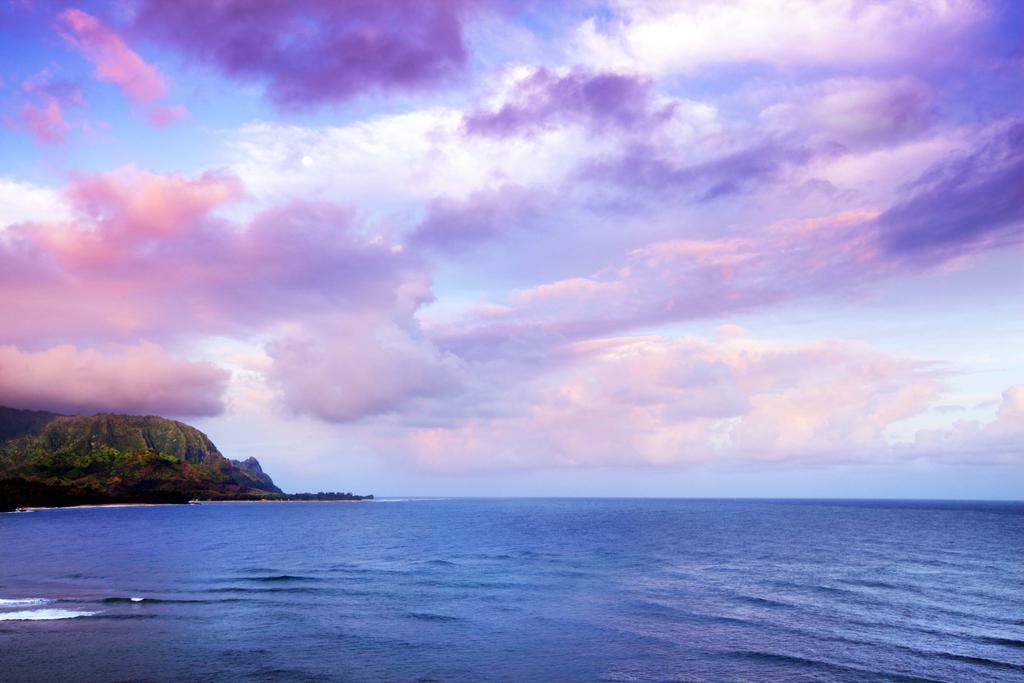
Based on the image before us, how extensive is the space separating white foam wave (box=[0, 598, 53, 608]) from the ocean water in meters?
0.66

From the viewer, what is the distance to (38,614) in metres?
49.9

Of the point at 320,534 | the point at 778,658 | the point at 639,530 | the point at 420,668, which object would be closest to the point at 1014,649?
the point at 778,658

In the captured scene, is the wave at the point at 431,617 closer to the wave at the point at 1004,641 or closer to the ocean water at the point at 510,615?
the ocean water at the point at 510,615

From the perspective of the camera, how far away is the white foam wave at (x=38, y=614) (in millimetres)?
47781

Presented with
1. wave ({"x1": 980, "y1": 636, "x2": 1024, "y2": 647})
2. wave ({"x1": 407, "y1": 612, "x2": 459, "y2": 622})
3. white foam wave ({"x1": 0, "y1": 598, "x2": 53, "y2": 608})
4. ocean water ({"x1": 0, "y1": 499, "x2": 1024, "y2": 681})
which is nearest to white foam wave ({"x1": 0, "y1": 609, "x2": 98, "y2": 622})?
ocean water ({"x1": 0, "y1": 499, "x2": 1024, "y2": 681})

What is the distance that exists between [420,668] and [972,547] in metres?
122

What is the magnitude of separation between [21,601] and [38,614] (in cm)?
894

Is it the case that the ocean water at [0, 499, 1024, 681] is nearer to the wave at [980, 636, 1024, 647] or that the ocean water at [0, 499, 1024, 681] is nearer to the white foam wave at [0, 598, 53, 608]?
the wave at [980, 636, 1024, 647]

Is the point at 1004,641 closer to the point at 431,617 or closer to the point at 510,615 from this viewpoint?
the point at 510,615

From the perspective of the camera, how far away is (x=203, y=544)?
11638cm

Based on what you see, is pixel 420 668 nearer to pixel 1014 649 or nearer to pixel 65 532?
pixel 1014 649

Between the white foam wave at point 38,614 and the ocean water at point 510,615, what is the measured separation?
0.21m

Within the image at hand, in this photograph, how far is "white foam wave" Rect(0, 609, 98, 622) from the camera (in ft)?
157

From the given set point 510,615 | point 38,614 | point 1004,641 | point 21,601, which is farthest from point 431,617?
point 1004,641
